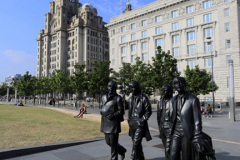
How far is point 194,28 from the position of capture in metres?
46.2

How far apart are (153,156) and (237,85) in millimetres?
39902

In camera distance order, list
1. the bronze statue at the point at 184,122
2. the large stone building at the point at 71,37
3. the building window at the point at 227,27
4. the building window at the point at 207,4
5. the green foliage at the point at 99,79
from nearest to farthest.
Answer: the bronze statue at the point at 184,122 → the green foliage at the point at 99,79 → the building window at the point at 227,27 → the building window at the point at 207,4 → the large stone building at the point at 71,37

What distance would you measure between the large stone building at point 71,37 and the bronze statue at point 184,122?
81038mm

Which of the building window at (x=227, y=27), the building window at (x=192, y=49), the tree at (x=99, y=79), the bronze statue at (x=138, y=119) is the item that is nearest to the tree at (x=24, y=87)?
the tree at (x=99, y=79)

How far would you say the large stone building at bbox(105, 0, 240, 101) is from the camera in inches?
1633

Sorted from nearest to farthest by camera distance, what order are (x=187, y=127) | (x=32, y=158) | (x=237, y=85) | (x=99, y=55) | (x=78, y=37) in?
(x=187, y=127) → (x=32, y=158) → (x=237, y=85) → (x=78, y=37) → (x=99, y=55)

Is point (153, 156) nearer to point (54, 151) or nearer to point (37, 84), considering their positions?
point (54, 151)

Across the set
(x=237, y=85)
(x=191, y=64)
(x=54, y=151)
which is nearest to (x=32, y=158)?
(x=54, y=151)

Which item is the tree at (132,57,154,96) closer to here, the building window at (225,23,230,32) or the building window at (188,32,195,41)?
the building window at (188,32,195,41)

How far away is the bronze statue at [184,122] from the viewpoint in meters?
3.55

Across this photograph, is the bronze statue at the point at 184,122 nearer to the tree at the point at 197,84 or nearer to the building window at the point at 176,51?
the tree at the point at 197,84

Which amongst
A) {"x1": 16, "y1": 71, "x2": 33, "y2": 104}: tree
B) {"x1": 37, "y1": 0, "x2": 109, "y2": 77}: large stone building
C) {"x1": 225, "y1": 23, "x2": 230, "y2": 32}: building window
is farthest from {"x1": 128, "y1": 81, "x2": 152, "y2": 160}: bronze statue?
{"x1": 37, "y1": 0, "x2": 109, "y2": 77}: large stone building

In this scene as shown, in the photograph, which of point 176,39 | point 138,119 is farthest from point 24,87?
point 138,119

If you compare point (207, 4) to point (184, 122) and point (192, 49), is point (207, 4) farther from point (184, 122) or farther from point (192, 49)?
point (184, 122)
